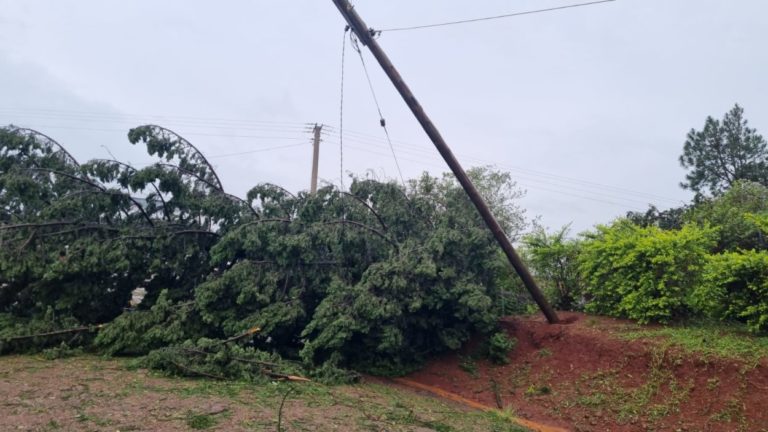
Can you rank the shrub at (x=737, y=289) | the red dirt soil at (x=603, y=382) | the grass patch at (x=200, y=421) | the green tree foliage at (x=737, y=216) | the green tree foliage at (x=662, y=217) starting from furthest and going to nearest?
the green tree foliage at (x=662, y=217)
the green tree foliage at (x=737, y=216)
the shrub at (x=737, y=289)
the red dirt soil at (x=603, y=382)
the grass patch at (x=200, y=421)

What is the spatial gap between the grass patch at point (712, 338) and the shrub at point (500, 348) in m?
1.72

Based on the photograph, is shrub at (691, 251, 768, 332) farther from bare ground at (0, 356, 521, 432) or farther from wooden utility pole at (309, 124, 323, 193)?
wooden utility pole at (309, 124, 323, 193)

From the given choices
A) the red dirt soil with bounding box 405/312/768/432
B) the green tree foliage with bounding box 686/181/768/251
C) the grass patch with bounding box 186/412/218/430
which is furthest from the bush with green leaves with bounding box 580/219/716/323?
the grass patch with bounding box 186/412/218/430

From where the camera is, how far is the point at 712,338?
7441mm

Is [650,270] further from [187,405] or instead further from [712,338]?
[187,405]

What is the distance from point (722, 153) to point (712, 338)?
72.5 ft

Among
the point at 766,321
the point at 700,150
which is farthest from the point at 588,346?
the point at 700,150

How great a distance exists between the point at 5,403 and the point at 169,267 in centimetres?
430

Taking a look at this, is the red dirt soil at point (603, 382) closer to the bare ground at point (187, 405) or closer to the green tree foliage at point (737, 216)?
the bare ground at point (187, 405)

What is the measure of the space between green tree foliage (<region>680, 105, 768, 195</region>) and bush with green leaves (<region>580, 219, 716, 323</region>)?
1880 centimetres

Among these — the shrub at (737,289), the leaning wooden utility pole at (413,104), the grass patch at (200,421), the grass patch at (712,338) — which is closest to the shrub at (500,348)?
the leaning wooden utility pole at (413,104)

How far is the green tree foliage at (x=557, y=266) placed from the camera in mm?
10617

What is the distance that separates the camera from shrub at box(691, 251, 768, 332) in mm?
7262

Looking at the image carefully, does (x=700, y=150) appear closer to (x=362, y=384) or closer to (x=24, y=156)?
(x=362, y=384)
